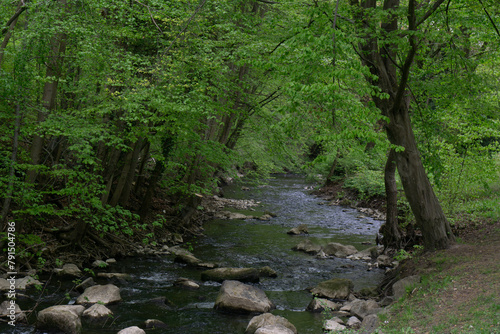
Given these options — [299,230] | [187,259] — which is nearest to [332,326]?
[187,259]

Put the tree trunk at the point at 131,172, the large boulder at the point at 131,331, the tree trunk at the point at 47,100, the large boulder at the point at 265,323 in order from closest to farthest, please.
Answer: the large boulder at the point at 131,331 < the large boulder at the point at 265,323 < the tree trunk at the point at 47,100 < the tree trunk at the point at 131,172

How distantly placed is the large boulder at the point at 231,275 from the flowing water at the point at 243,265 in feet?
0.65

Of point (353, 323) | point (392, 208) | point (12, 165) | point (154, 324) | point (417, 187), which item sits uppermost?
point (417, 187)

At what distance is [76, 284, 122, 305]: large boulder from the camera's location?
726 centimetres

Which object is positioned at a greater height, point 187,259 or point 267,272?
point 267,272

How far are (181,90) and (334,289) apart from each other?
5425 millimetres

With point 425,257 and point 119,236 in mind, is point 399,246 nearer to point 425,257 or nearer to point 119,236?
point 425,257

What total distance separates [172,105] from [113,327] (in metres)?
4.25

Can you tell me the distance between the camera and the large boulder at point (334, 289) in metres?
8.45

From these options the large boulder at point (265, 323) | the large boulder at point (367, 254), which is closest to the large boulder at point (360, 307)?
the large boulder at point (265, 323)

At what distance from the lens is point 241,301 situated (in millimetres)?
7449

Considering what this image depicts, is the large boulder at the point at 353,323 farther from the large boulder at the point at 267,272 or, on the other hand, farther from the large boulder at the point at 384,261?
the large boulder at the point at 384,261

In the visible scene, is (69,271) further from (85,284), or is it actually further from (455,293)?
(455,293)

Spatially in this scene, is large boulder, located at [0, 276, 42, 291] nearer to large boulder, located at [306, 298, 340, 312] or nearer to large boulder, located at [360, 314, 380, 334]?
large boulder, located at [306, 298, 340, 312]
